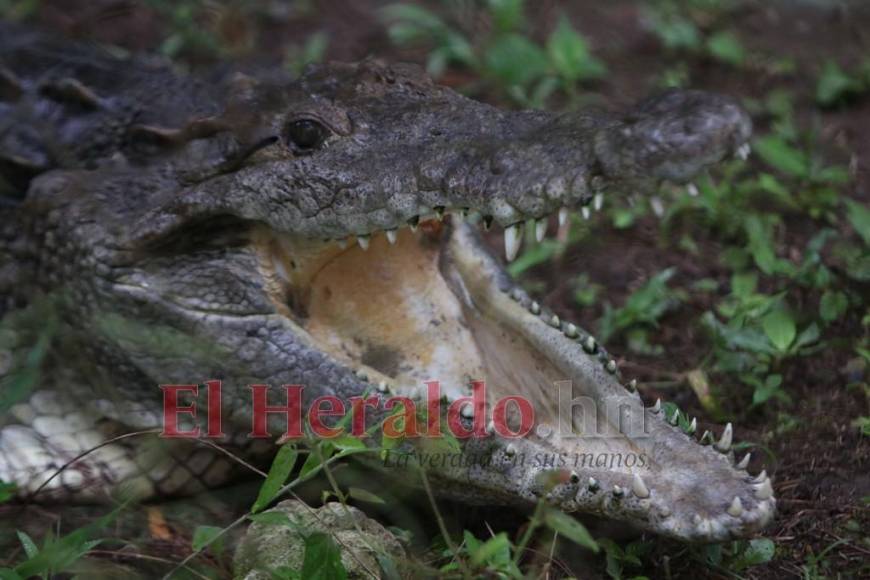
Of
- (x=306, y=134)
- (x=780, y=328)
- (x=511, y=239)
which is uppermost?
(x=306, y=134)

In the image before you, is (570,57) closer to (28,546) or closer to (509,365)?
(509,365)

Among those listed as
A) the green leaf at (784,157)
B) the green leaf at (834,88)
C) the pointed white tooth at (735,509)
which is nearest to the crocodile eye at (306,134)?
the pointed white tooth at (735,509)

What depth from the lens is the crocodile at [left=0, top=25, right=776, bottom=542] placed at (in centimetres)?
272

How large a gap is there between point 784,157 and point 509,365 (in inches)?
79.9

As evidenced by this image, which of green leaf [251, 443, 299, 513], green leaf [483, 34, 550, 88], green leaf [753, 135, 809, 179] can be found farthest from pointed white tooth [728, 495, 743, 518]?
green leaf [483, 34, 550, 88]

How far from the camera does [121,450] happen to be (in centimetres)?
342

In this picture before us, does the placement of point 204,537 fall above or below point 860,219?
below

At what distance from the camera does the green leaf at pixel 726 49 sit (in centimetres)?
581

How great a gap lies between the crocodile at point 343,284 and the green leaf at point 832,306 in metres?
1.07

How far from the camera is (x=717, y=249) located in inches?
178

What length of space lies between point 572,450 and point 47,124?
7.73 feet

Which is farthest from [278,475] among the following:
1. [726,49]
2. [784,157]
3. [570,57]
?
[726,49]

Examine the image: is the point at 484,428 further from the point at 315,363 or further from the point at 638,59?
the point at 638,59

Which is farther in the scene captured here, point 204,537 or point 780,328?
point 780,328
